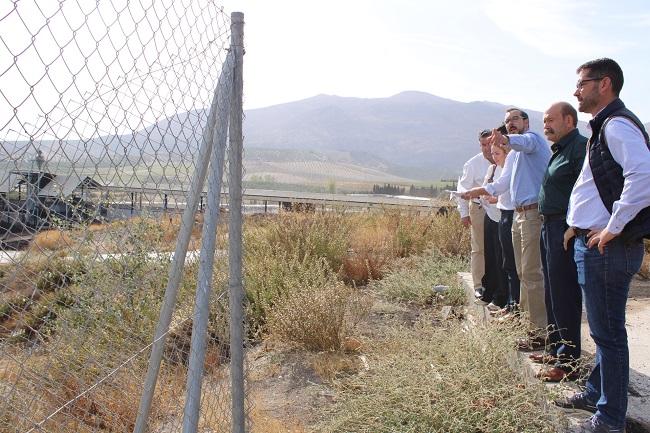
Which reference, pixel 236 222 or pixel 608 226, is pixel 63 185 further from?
pixel 608 226

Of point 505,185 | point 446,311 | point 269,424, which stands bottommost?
point 269,424

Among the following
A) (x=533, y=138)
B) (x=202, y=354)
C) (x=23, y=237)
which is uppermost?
(x=533, y=138)

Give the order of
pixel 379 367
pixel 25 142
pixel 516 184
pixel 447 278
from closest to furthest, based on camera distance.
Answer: pixel 25 142, pixel 379 367, pixel 516 184, pixel 447 278

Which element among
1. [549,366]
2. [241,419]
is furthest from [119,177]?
→ [549,366]

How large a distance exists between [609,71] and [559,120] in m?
0.75

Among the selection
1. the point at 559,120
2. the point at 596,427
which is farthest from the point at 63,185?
the point at 559,120

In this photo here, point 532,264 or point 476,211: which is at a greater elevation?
point 476,211

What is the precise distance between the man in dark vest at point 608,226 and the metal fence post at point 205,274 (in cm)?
184

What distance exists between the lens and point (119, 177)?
86.8 inches

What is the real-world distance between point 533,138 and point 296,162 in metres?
165

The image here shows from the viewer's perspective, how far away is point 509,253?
5.12 meters

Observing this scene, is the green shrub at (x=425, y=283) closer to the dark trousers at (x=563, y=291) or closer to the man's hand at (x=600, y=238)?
the dark trousers at (x=563, y=291)

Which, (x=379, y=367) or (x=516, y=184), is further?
(x=516, y=184)

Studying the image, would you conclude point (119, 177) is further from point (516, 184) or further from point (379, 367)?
point (516, 184)
